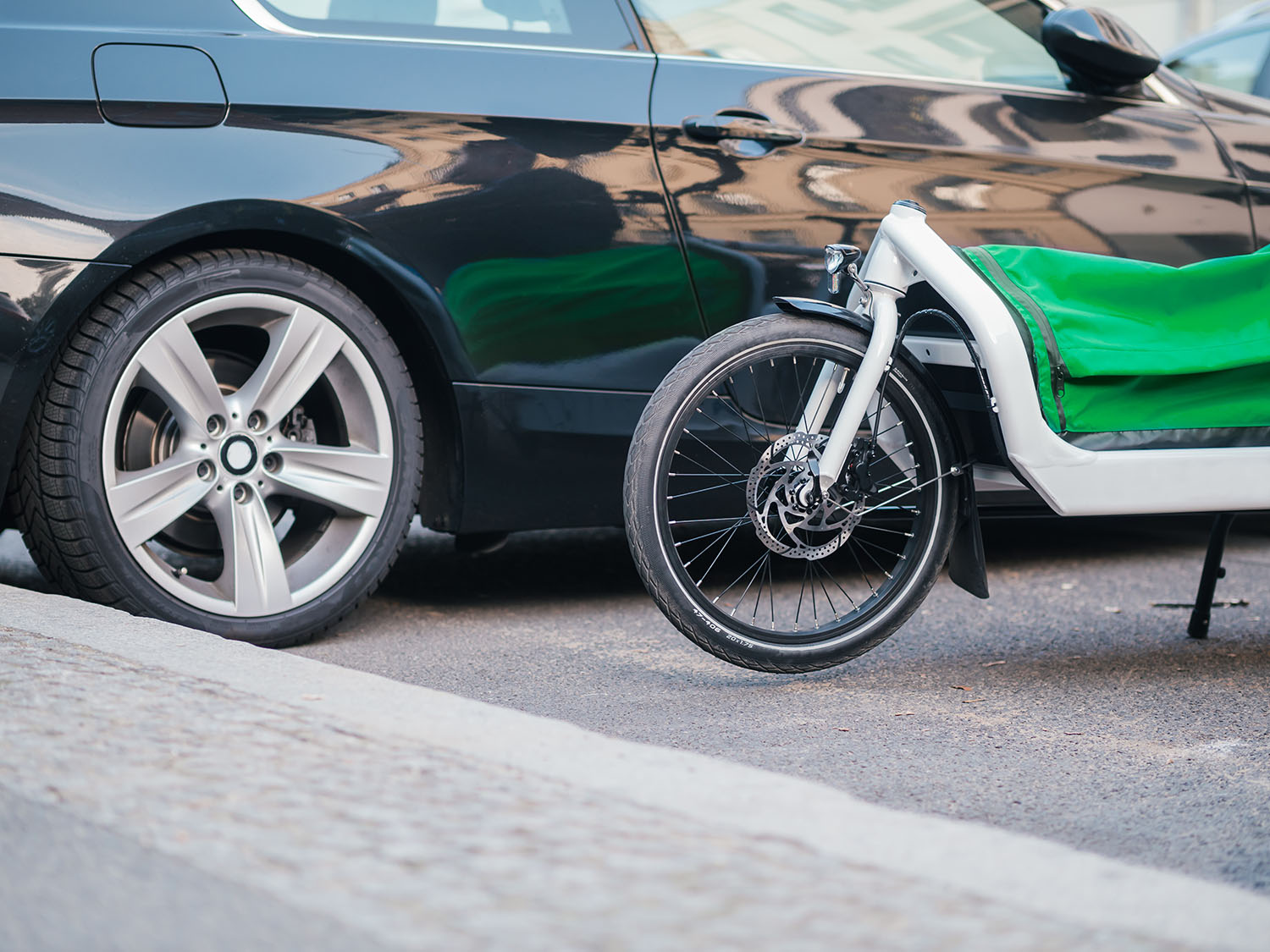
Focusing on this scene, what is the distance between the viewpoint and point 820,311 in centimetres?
309

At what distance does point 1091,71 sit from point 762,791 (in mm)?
2569

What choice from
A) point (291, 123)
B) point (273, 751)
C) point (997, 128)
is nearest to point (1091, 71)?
point (997, 128)

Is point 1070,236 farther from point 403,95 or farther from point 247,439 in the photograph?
point 247,439

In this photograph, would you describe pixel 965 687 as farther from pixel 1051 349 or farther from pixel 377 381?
pixel 377 381

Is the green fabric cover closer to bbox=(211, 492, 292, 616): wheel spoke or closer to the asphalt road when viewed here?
the asphalt road

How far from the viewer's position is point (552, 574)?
178 inches

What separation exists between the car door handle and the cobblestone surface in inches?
71.8

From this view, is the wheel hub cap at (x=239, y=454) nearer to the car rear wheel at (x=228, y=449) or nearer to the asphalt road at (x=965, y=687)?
the car rear wheel at (x=228, y=449)

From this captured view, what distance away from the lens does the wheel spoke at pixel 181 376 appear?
3.12 metres

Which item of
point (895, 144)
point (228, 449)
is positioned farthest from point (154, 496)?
point (895, 144)

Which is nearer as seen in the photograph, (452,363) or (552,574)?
(452,363)

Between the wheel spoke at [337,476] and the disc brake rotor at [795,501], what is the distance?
2.83 ft

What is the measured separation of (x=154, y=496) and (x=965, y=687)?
1.79 meters

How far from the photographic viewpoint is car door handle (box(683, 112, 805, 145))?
3502 mm
